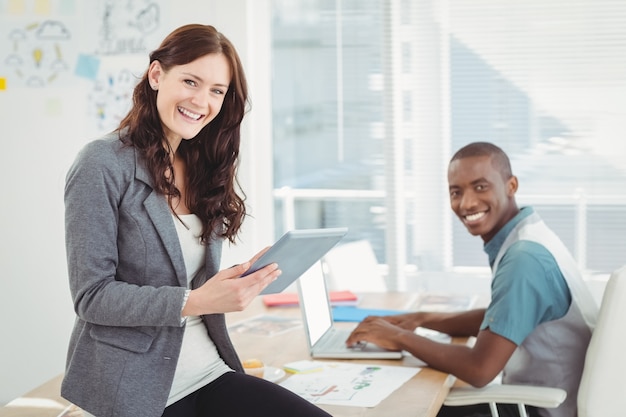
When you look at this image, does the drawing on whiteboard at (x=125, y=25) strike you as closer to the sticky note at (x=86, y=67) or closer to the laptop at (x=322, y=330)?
the sticky note at (x=86, y=67)

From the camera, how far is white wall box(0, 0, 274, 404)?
4.28 m

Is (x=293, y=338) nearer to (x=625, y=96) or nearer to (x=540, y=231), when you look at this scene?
(x=540, y=231)

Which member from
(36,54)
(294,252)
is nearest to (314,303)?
(294,252)

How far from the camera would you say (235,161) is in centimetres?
209

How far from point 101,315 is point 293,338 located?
1020 mm

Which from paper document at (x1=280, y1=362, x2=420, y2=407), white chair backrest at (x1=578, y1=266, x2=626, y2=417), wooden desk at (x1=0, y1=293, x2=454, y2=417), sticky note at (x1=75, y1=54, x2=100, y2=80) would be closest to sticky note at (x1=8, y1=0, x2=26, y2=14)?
sticky note at (x1=75, y1=54, x2=100, y2=80)

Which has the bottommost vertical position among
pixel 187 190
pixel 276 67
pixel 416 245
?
pixel 416 245

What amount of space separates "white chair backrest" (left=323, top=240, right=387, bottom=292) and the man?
39.9 inches

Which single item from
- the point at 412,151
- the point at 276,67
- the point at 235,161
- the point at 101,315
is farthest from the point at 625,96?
the point at 101,315

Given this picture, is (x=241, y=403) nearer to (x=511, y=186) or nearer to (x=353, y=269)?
(x=511, y=186)

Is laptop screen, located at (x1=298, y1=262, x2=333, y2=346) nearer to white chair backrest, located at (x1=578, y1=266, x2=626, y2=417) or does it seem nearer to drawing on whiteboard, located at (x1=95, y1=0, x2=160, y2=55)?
white chair backrest, located at (x1=578, y1=266, x2=626, y2=417)

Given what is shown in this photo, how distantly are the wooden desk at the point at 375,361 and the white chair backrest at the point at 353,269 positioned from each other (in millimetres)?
422

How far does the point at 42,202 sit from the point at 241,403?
9.06 ft

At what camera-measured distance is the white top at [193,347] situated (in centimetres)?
182
